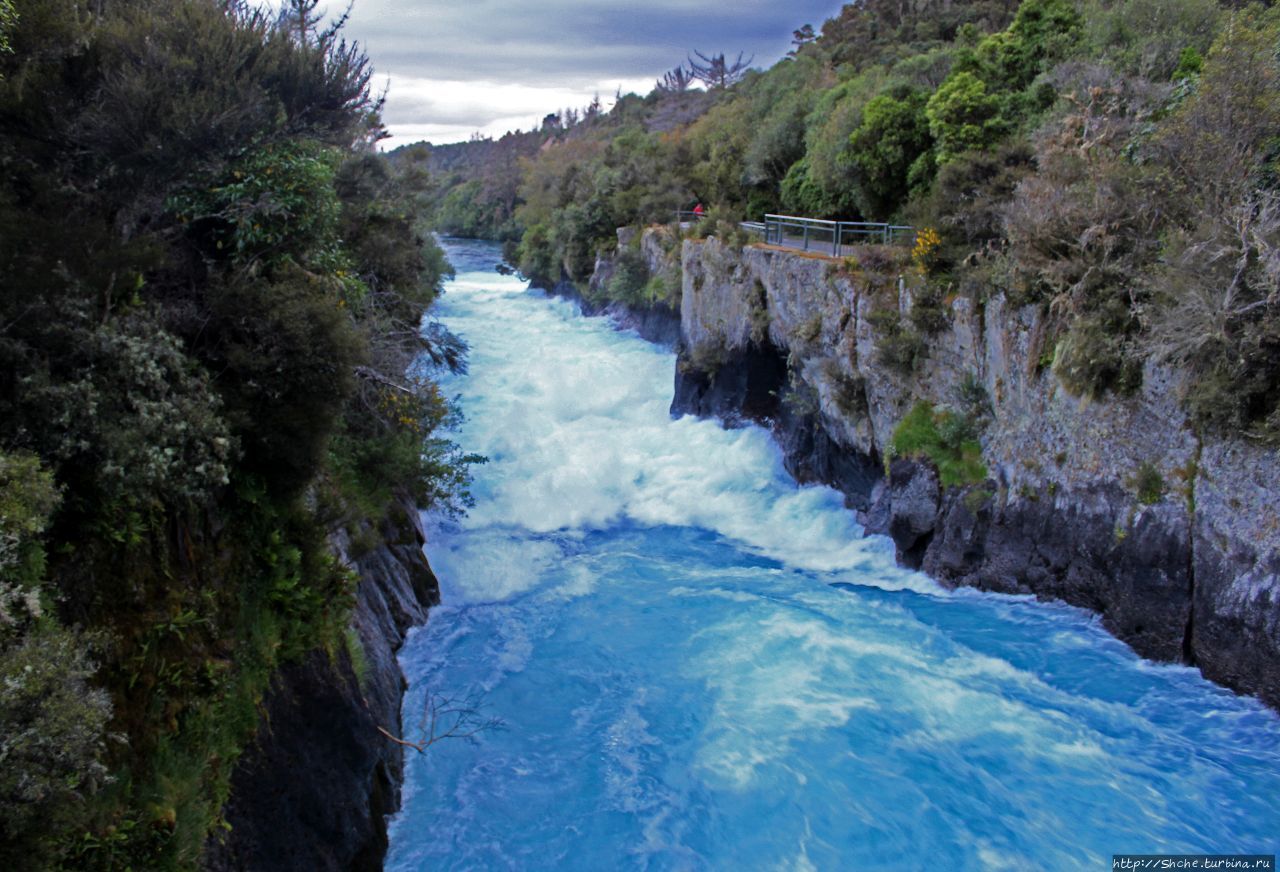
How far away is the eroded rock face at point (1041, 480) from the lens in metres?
9.23

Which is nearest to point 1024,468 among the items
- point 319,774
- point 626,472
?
point 626,472

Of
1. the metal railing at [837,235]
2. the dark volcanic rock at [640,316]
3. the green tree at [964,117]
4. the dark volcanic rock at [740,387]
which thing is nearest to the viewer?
the metal railing at [837,235]

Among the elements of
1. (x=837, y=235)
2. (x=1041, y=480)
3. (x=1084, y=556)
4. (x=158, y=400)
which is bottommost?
(x=1084, y=556)

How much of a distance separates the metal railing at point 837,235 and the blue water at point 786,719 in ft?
17.4

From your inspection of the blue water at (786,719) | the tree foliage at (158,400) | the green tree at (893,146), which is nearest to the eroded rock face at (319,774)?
the tree foliage at (158,400)

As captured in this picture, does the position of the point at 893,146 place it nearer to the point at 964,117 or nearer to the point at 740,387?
the point at 964,117

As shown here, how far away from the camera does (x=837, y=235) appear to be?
16.7m

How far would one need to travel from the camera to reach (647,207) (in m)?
34.4

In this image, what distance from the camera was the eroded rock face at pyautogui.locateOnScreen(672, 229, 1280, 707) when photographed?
9.23 meters

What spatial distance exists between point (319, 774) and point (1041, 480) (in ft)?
33.1

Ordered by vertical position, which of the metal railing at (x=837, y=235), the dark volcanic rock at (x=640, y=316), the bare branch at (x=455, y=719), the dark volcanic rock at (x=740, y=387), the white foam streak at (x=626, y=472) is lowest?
the bare branch at (x=455, y=719)

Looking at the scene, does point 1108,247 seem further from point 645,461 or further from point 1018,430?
point 645,461

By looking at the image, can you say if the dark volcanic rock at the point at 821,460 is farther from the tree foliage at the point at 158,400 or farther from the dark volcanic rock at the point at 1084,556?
the tree foliage at the point at 158,400

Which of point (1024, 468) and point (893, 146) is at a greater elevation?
point (893, 146)
